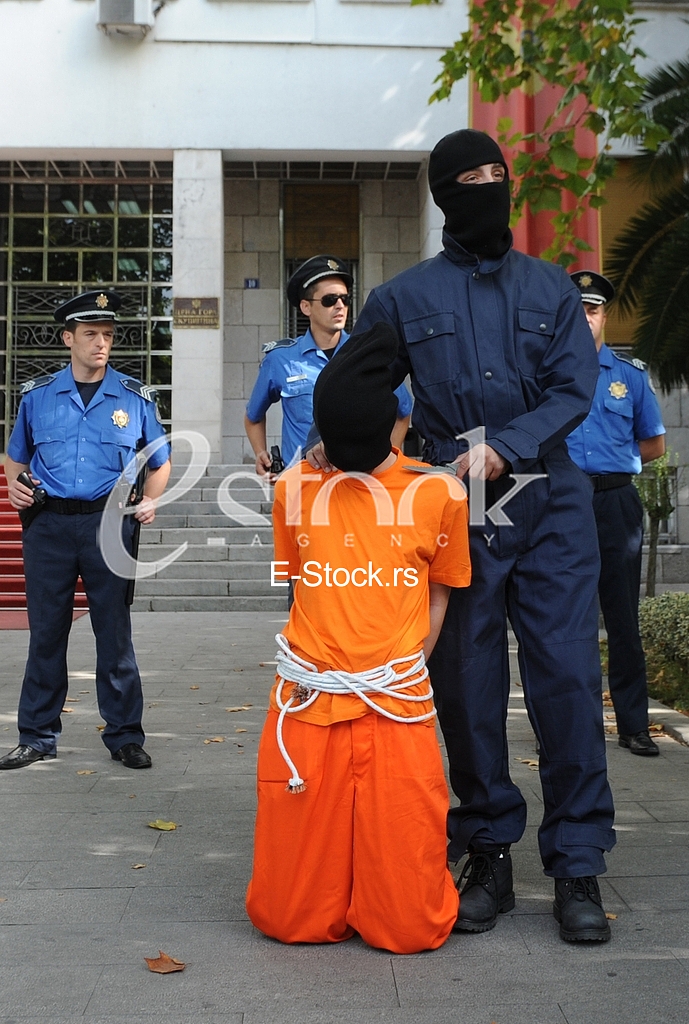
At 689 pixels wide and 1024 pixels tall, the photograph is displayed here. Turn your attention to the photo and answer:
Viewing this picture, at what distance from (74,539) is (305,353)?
58.1 inches

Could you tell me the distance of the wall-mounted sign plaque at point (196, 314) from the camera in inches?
655

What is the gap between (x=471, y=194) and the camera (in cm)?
357

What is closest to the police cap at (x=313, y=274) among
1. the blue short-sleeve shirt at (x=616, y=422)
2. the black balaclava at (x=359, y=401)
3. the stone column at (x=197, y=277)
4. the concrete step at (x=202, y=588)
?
the blue short-sleeve shirt at (x=616, y=422)

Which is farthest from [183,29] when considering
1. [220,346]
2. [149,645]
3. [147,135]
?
[149,645]

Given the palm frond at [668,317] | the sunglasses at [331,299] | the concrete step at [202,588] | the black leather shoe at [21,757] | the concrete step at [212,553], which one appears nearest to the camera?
the black leather shoe at [21,757]

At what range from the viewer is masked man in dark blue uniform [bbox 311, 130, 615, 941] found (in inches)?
137

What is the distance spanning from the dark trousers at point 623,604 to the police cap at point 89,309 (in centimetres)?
258

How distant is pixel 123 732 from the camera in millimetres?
5613

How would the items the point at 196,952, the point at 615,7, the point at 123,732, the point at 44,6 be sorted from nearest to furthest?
the point at 196,952 < the point at 123,732 < the point at 615,7 < the point at 44,6

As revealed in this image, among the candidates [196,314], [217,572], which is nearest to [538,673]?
[217,572]

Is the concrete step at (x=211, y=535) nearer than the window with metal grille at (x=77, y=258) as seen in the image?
Yes

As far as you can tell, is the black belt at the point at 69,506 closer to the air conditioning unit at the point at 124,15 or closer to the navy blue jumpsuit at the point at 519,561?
the navy blue jumpsuit at the point at 519,561

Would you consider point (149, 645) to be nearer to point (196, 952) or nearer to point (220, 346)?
point (196, 952)

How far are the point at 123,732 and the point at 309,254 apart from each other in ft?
47.4
